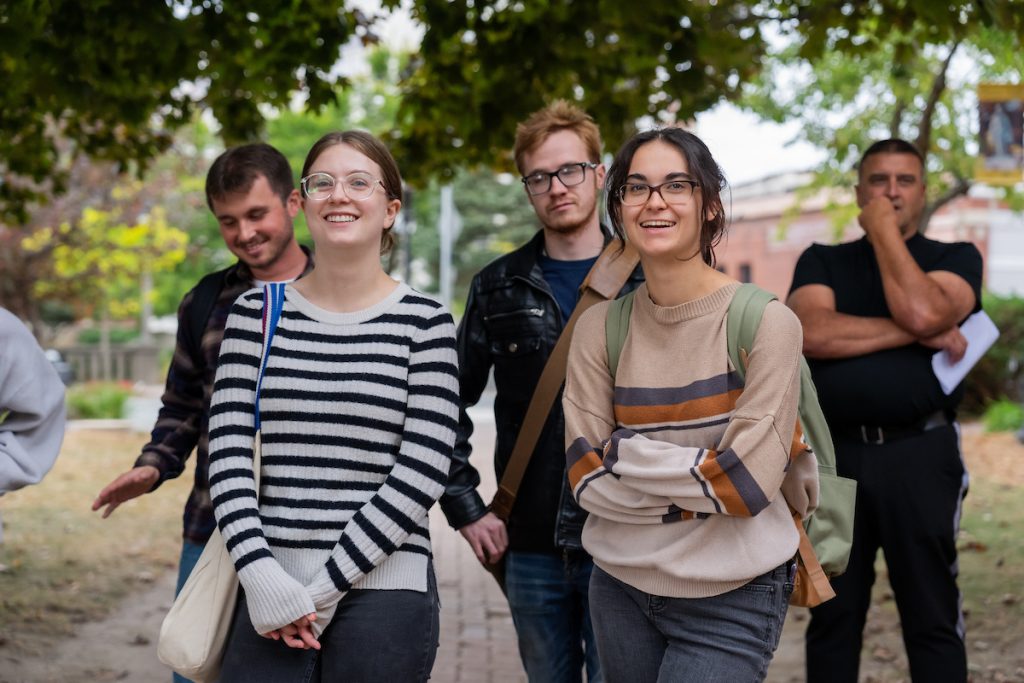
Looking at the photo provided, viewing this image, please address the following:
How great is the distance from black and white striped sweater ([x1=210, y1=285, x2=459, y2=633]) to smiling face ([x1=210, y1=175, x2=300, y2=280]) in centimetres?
93

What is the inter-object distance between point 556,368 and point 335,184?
984 mm

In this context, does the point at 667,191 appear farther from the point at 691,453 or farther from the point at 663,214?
the point at 691,453

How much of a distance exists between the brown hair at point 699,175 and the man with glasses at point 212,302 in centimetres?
117

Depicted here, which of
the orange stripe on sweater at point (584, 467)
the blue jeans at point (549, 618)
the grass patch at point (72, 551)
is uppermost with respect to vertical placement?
the orange stripe on sweater at point (584, 467)

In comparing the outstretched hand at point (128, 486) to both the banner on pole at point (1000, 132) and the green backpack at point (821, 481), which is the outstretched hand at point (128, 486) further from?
the banner on pole at point (1000, 132)

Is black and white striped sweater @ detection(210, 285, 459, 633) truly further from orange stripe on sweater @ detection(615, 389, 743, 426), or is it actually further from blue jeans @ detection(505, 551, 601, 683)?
blue jeans @ detection(505, 551, 601, 683)

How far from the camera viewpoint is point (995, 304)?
2020 centimetres

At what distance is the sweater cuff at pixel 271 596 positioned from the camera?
254 centimetres

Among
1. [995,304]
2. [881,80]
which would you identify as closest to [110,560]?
[881,80]

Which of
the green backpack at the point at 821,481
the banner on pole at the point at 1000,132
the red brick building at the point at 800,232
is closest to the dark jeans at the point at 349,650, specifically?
the green backpack at the point at 821,481

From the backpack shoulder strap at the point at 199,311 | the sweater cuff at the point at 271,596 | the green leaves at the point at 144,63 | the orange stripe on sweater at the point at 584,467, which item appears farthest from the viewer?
the green leaves at the point at 144,63

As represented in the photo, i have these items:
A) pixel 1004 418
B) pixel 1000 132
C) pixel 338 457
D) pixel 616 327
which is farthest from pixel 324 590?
pixel 1004 418

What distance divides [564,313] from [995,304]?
18529 millimetres

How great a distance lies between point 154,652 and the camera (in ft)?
21.6
